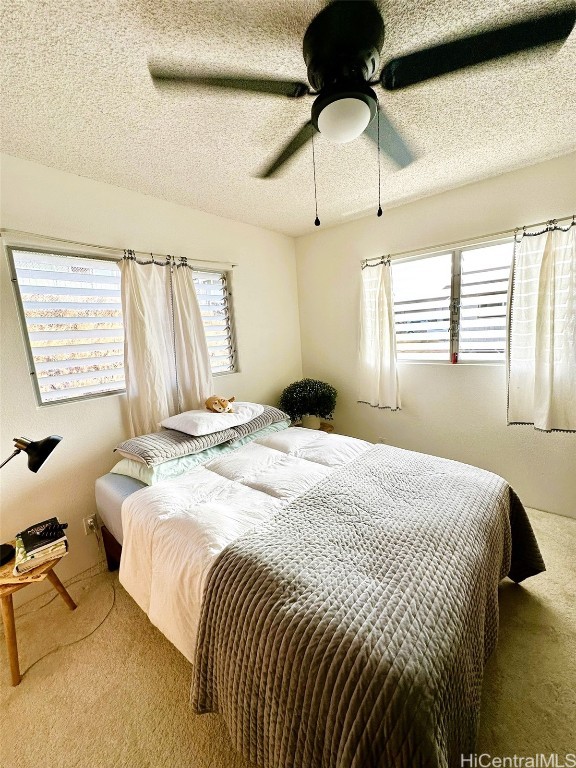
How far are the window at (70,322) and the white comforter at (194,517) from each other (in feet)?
2.99

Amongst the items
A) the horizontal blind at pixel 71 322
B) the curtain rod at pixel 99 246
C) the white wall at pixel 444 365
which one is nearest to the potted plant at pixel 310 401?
the white wall at pixel 444 365

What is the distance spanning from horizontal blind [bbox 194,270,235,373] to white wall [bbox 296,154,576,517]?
1.00 metres

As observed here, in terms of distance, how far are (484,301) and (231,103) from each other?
218 centimetres

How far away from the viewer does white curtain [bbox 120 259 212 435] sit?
2086mm

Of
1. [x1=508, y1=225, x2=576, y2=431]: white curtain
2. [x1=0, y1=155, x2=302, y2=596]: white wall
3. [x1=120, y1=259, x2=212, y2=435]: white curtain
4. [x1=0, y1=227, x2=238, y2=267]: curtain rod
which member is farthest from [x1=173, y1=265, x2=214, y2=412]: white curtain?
[x1=508, y1=225, x2=576, y2=431]: white curtain

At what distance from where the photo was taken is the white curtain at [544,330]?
197cm

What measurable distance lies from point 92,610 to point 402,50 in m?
3.09

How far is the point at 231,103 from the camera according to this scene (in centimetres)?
133

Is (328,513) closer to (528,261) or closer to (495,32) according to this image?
(495,32)

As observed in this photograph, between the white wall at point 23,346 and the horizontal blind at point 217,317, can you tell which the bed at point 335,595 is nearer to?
the white wall at point 23,346

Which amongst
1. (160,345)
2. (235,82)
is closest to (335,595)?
(235,82)

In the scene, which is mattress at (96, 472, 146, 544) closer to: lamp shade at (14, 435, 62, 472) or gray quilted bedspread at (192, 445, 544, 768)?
lamp shade at (14, 435, 62, 472)

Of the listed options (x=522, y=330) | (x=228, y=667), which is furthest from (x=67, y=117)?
(x=522, y=330)
